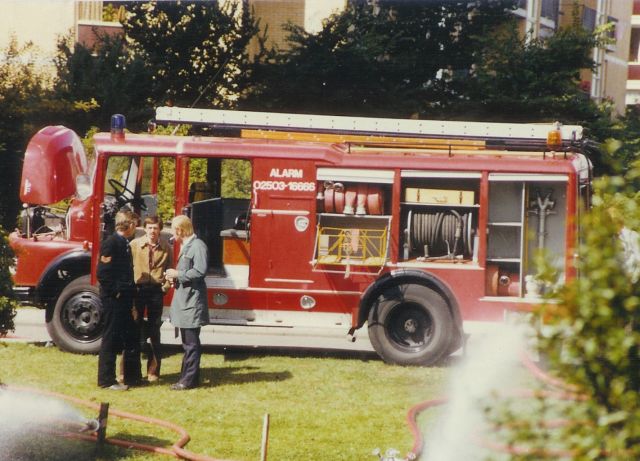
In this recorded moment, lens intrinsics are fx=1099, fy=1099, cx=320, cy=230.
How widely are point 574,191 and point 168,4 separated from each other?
1308 centimetres

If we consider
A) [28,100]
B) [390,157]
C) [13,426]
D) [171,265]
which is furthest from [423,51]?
[13,426]

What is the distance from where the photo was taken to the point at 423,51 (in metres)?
23.4

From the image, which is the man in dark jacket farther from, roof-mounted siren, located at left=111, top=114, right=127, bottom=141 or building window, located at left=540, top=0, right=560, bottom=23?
building window, located at left=540, top=0, right=560, bottom=23

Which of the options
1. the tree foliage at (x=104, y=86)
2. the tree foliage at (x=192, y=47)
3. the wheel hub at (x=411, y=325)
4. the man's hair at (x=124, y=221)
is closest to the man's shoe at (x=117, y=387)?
the man's hair at (x=124, y=221)

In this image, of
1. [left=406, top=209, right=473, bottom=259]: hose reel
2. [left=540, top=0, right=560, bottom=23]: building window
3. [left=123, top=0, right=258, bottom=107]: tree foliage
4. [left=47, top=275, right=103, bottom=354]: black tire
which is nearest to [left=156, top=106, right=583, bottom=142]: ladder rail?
[left=406, top=209, right=473, bottom=259]: hose reel

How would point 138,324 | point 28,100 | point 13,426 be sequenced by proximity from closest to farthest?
point 13,426 < point 138,324 < point 28,100

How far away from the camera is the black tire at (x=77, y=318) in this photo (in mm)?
12531

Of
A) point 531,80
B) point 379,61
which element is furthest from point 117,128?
point 531,80

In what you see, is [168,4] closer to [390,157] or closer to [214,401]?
[390,157]

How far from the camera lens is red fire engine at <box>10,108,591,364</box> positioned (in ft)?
40.7

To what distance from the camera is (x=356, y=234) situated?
12.5m

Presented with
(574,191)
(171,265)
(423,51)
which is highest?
(423,51)

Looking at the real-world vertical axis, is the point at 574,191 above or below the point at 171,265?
above

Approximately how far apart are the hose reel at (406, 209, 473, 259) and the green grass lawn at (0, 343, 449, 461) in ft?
4.49
